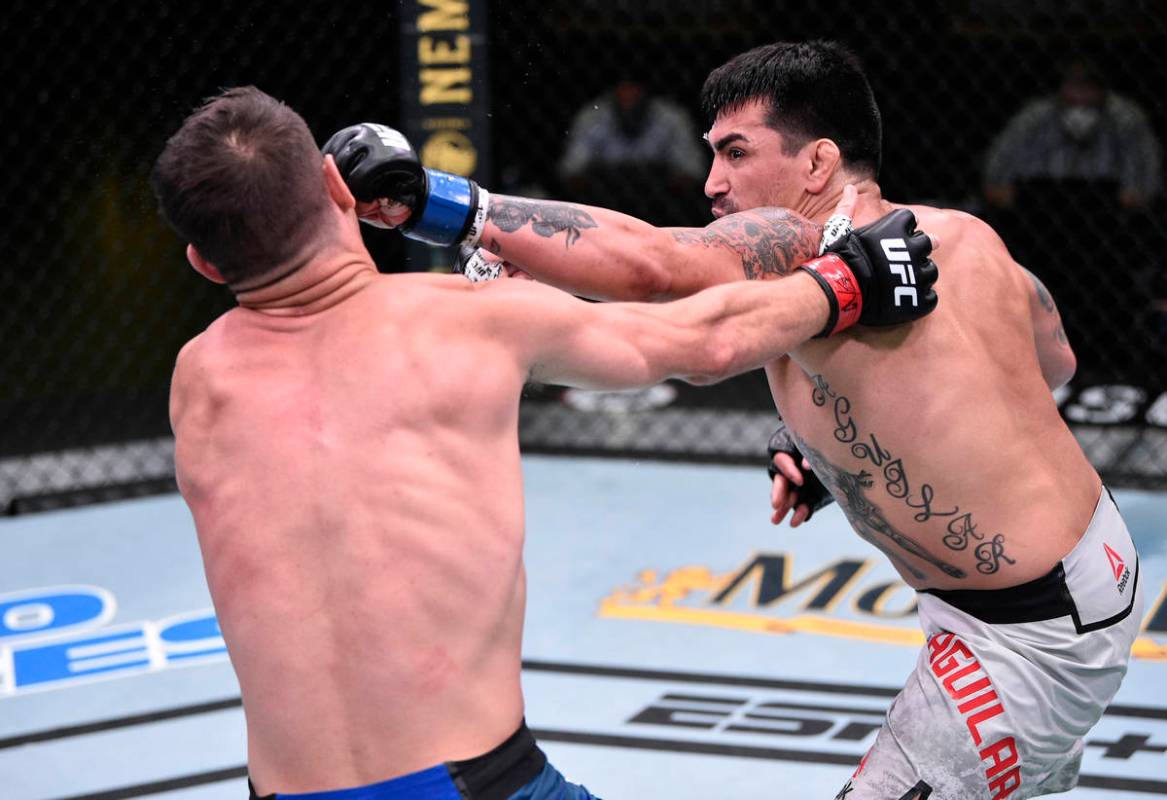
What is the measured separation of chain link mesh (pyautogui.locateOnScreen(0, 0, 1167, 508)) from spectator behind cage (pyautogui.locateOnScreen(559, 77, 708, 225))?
0.02 meters

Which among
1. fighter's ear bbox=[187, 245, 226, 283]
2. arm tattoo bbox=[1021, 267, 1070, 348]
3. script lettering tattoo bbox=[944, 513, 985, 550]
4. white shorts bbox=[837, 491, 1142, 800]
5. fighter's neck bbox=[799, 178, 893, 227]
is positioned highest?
fighter's ear bbox=[187, 245, 226, 283]

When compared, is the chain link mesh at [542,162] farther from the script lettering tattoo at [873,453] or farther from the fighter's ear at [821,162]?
the script lettering tattoo at [873,453]

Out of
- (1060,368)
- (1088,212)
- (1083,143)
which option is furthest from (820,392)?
(1083,143)

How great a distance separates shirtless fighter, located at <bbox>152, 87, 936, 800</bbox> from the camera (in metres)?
1.37

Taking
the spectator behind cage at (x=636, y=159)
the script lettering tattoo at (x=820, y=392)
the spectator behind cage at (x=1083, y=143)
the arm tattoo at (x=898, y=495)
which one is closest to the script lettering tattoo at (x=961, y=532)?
the arm tattoo at (x=898, y=495)

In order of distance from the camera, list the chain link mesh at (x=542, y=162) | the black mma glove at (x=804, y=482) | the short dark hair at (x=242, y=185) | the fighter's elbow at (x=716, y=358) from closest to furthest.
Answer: the short dark hair at (x=242, y=185) → the fighter's elbow at (x=716, y=358) → the black mma glove at (x=804, y=482) → the chain link mesh at (x=542, y=162)

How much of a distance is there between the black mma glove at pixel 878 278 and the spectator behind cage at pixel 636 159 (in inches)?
148

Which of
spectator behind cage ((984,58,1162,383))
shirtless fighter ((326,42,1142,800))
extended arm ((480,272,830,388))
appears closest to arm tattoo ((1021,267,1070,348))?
shirtless fighter ((326,42,1142,800))

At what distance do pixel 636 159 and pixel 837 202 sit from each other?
3.75 meters

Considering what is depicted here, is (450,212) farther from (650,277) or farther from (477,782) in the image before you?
(477,782)

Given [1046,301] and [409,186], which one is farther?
[1046,301]

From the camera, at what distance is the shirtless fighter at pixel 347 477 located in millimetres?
1366

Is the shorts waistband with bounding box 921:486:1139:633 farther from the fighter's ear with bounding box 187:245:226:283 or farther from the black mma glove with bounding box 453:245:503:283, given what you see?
the fighter's ear with bounding box 187:245:226:283

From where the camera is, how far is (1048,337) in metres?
2.05
